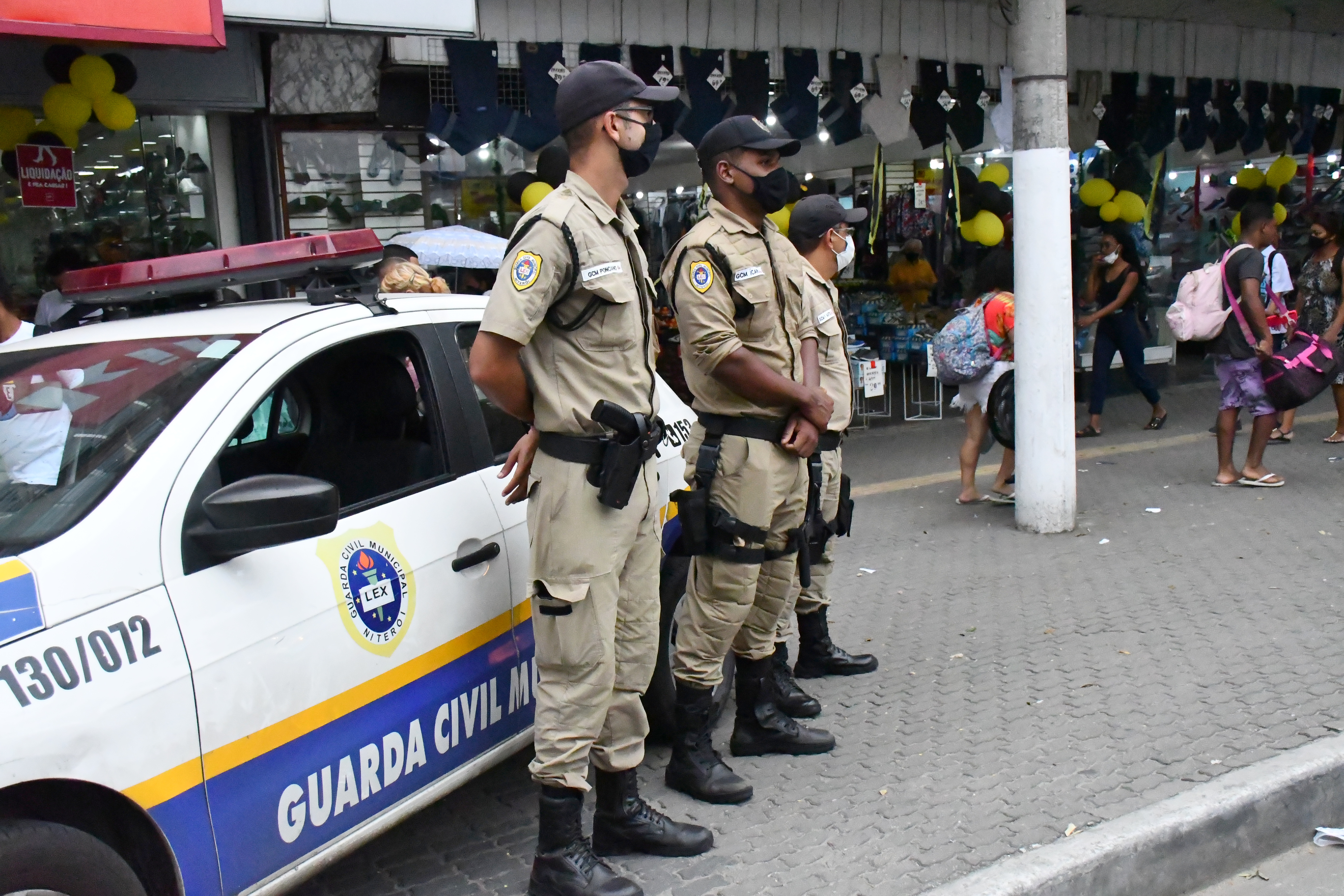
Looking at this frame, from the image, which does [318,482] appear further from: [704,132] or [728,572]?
[704,132]

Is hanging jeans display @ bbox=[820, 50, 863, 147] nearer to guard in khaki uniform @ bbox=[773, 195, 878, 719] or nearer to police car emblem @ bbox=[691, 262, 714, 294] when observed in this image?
guard in khaki uniform @ bbox=[773, 195, 878, 719]

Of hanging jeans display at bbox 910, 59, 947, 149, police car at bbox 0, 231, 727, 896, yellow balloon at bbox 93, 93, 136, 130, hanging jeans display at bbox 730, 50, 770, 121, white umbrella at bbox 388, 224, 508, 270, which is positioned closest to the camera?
police car at bbox 0, 231, 727, 896

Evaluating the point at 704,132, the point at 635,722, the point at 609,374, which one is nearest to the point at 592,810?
the point at 635,722

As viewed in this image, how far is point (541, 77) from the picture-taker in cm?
830

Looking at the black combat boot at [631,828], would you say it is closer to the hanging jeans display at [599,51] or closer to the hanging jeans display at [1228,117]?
the hanging jeans display at [599,51]

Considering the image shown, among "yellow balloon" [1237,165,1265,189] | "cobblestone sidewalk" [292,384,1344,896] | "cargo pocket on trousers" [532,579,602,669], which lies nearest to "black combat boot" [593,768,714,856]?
"cobblestone sidewalk" [292,384,1344,896]

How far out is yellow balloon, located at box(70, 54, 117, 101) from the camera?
6.78m

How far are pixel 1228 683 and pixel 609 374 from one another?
3011 millimetres

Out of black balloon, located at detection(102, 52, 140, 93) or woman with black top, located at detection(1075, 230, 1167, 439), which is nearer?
black balloon, located at detection(102, 52, 140, 93)

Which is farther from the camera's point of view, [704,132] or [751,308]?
[704,132]

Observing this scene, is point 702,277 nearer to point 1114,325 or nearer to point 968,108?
point 968,108

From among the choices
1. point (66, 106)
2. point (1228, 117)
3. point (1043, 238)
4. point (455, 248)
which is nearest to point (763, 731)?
point (1043, 238)

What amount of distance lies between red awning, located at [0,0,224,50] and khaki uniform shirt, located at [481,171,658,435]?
385 centimetres

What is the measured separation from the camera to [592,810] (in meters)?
4.00
